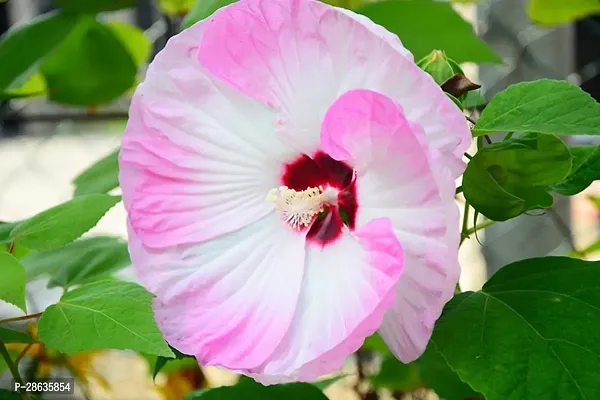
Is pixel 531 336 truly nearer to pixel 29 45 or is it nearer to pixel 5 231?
pixel 5 231

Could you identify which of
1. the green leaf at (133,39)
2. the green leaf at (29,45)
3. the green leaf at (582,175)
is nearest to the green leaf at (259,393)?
the green leaf at (582,175)

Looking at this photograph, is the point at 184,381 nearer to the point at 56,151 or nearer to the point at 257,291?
the point at 257,291

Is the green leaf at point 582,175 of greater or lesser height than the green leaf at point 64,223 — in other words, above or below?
above

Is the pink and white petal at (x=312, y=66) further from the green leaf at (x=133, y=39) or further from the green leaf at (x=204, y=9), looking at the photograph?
the green leaf at (x=133, y=39)

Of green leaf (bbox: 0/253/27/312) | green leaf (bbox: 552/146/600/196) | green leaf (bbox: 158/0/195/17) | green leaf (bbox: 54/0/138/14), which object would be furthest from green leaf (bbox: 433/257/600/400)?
green leaf (bbox: 158/0/195/17)

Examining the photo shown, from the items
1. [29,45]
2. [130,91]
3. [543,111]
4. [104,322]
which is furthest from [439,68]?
[130,91]

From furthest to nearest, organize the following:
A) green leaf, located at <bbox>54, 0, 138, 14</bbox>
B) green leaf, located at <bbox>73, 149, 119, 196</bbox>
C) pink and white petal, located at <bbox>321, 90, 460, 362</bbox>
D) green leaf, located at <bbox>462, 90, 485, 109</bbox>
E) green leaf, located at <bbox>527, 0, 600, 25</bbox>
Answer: green leaf, located at <bbox>527, 0, 600, 25</bbox> → green leaf, located at <bbox>54, 0, 138, 14</bbox> → green leaf, located at <bbox>73, 149, 119, 196</bbox> → green leaf, located at <bbox>462, 90, 485, 109</bbox> → pink and white petal, located at <bbox>321, 90, 460, 362</bbox>

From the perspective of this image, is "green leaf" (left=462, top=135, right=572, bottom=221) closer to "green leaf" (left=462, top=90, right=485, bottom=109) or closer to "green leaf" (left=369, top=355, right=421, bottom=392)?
"green leaf" (left=462, top=90, right=485, bottom=109)
